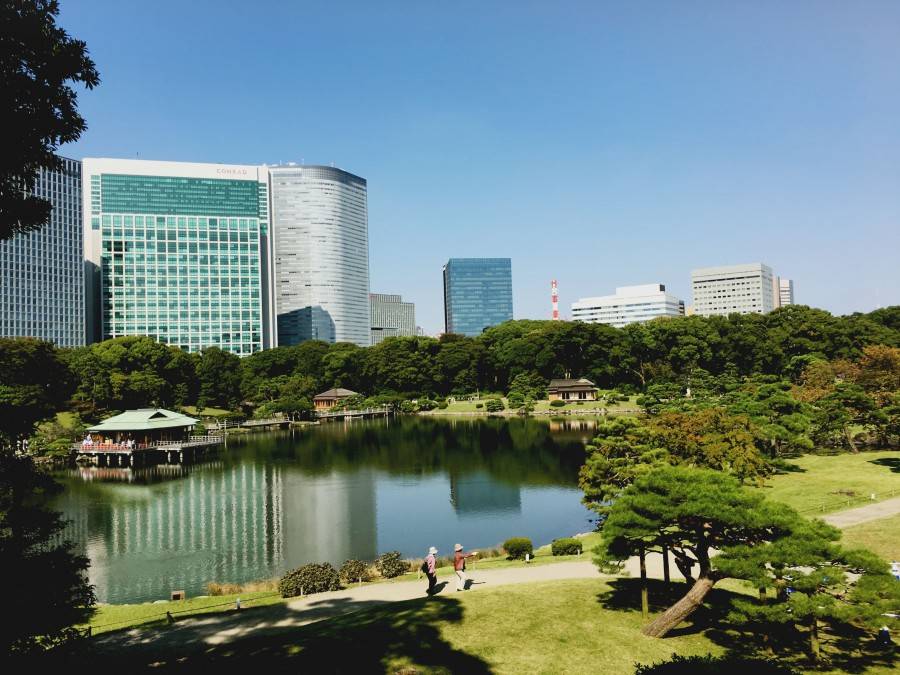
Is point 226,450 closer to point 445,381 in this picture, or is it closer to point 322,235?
point 445,381

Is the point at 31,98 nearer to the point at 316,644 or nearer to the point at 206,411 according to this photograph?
the point at 316,644

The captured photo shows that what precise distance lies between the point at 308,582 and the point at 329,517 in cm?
1309

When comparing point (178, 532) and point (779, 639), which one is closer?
point (779, 639)

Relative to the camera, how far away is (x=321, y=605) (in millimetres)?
15477

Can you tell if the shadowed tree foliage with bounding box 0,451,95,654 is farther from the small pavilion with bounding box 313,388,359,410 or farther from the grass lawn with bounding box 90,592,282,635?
the small pavilion with bounding box 313,388,359,410

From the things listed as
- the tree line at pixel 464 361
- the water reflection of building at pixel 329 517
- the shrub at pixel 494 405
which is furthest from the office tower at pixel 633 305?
Result: the water reflection of building at pixel 329 517

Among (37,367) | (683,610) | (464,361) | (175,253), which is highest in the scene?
(175,253)

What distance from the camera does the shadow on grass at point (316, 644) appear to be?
1023 cm

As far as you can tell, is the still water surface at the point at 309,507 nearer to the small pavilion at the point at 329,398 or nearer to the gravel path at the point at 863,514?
the gravel path at the point at 863,514

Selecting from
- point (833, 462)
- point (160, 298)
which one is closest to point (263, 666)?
point (833, 462)

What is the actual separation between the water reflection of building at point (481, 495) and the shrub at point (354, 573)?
37.2ft

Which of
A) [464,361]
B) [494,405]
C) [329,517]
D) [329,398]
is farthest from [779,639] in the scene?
[329,398]

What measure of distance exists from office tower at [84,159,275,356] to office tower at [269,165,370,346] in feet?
Result: 137

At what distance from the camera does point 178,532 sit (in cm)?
2855
